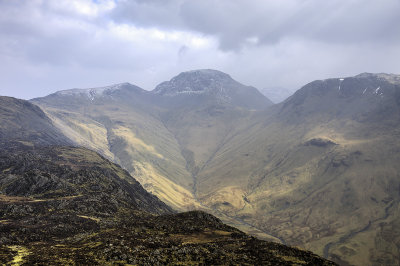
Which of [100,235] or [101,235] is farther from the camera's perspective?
[100,235]

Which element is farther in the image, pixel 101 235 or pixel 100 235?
pixel 100 235

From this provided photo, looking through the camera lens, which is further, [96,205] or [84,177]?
[84,177]

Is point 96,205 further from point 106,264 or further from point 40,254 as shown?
point 106,264

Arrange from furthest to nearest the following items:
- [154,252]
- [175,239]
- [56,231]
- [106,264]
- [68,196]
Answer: [68,196] < [56,231] < [175,239] < [154,252] < [106,264]

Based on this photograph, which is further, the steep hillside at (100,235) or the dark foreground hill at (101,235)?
the dark foreground hill at (101,235)

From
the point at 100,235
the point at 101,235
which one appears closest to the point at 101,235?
the point at 101,235

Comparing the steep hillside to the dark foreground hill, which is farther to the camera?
the dark foreground hill

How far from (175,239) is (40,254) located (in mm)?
33465

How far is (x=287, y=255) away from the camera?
246 feet

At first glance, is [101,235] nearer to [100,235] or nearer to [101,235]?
[101,235]

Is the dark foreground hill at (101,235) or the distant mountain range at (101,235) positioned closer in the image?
the distant mountain range at (101,235)

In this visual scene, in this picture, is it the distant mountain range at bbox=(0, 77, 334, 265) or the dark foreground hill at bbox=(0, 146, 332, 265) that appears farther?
the dark foreground hill at bbox=(0, 146, 332, 265)

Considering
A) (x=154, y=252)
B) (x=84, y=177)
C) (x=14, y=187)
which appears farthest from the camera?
(x=84, y=177)

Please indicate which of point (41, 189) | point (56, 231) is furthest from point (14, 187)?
point (56, 231)
